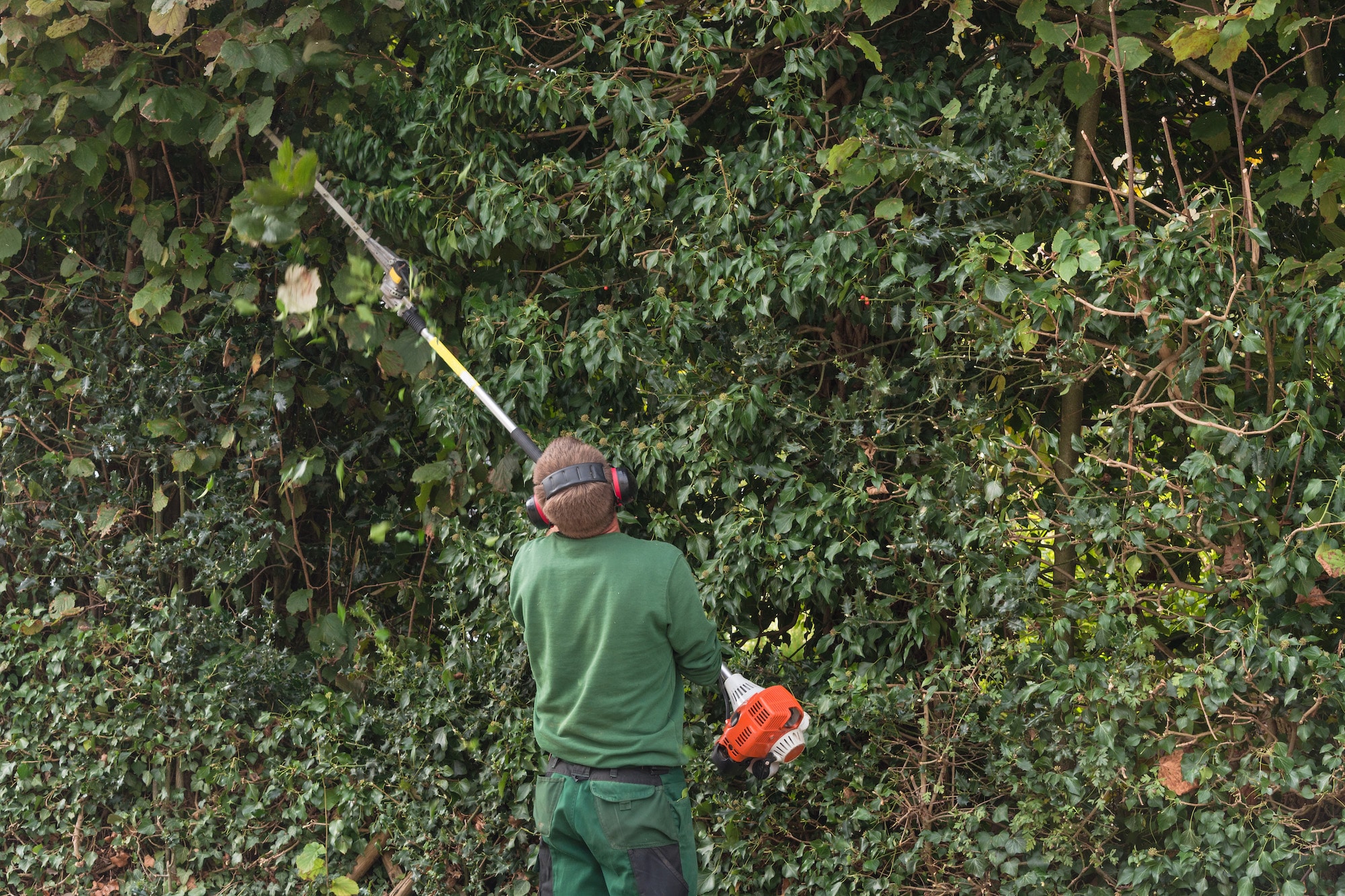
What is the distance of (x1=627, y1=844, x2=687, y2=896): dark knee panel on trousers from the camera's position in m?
3.03

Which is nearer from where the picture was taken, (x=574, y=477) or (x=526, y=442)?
(x=574, y=477)

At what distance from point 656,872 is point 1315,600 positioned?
6.50 ft

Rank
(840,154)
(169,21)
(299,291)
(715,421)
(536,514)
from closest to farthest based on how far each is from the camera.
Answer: (536,514) → (840,154) → (715,421) → (169,21) → (299,291)

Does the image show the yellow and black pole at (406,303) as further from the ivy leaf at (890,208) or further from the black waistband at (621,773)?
the ivy leaf at (890,208)

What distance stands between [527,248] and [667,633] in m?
1.90

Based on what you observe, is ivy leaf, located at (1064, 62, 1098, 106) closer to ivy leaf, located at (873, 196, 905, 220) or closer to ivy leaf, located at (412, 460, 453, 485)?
ivy leaf, located at (873, 196, 905, 220)

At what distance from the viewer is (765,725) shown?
3.22 meters

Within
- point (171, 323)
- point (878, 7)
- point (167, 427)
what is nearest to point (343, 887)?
point (167, 427)

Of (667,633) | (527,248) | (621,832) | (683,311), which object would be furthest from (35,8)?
(621,832)

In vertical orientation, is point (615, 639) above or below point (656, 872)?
above

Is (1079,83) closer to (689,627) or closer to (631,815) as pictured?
(689,627)

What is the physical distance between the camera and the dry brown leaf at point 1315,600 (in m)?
3.16

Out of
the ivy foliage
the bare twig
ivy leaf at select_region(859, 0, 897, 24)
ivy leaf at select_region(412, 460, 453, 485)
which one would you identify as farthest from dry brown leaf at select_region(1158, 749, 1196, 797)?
ivy leaf at select_region(412, 460, 453, 485)

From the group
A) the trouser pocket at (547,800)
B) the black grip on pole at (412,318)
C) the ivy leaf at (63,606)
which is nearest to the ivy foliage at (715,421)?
the ivy leaf at (63,606)
